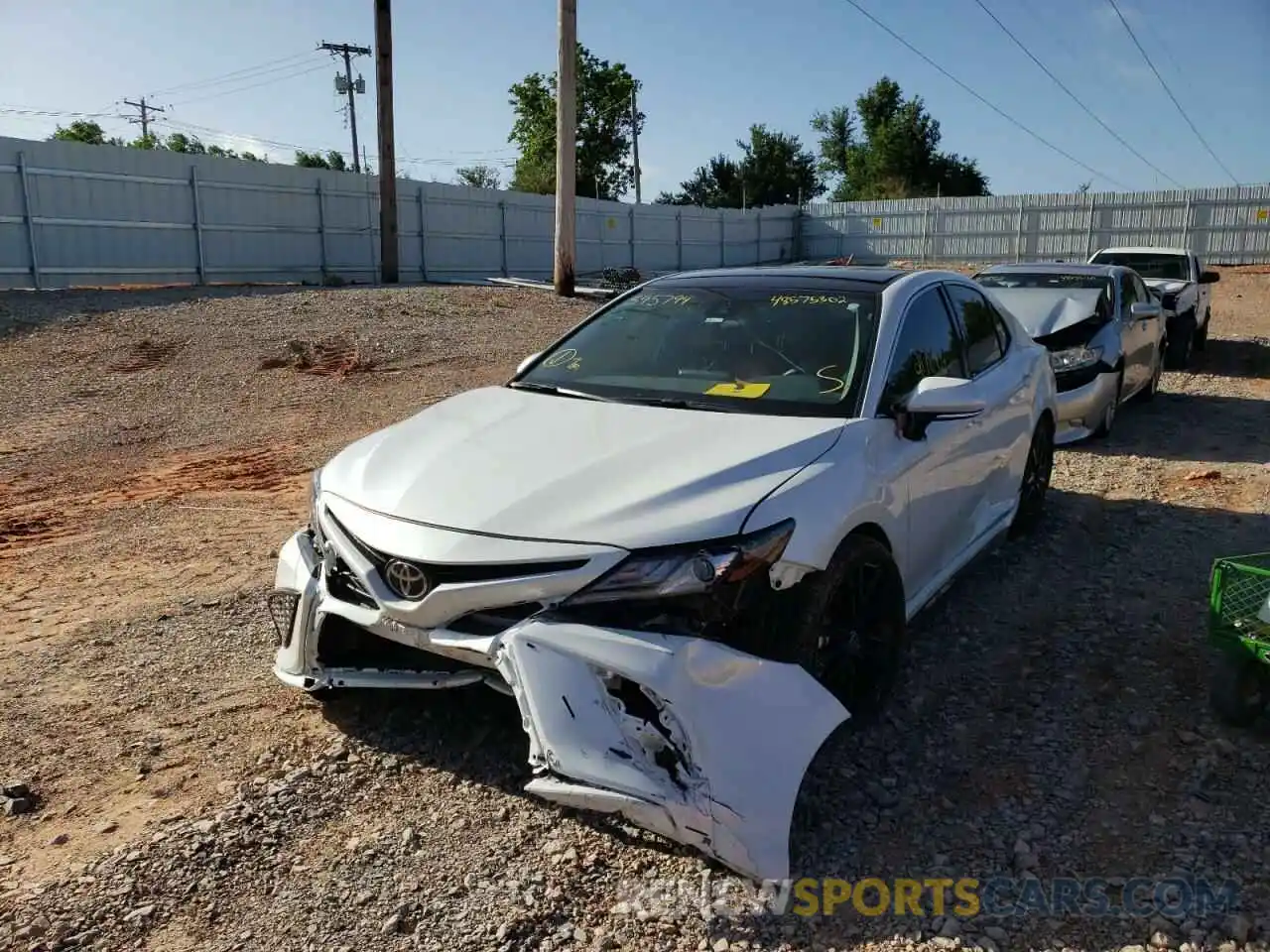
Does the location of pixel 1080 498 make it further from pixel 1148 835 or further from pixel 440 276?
pixel 440 276

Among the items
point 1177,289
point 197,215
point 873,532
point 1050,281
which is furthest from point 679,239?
point 873,532

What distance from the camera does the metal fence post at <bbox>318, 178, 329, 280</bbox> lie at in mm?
22844

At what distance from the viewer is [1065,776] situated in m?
3.29

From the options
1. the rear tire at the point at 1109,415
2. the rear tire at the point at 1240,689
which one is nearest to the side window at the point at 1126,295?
the rear tire at the point at 1109,415

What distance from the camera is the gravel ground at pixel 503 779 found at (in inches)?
102

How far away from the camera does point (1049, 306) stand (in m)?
9.42

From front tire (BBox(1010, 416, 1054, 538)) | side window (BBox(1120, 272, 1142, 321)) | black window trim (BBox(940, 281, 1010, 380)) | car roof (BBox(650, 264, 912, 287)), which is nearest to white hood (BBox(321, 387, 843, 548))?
car roof (BBox(650, 264, 912, 287))

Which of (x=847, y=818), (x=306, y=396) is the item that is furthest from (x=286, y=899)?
(x=306, y=396)

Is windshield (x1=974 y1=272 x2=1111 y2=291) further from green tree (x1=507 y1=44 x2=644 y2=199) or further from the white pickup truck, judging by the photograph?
green tree (x1=507 y1=44 x2=644 y2=199)

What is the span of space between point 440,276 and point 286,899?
24156mm

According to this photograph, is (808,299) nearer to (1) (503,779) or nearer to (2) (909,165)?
(1) (503,779)

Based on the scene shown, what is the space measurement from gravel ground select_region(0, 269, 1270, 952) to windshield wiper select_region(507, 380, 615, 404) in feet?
4.05

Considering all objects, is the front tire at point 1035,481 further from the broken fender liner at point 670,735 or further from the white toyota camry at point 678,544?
the broken fender liner at point 670,735

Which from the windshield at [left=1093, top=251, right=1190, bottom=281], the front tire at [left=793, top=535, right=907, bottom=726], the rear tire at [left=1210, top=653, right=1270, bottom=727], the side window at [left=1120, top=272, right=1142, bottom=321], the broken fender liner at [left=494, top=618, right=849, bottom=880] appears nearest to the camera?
the broken fender liner at [left=494, top=618, right=849, bottom=880]
